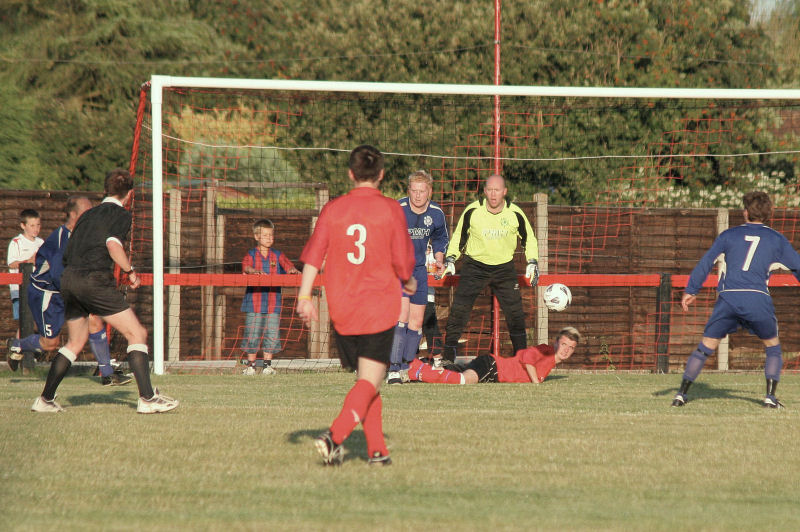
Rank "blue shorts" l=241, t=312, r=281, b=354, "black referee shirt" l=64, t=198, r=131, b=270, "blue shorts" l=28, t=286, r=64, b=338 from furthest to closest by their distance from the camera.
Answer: "blue shorts" l=241, t=312, r=281, b=354 → "blue shorts" l=28, t=286, r=64, b=338 → "black referee shirt" l=64, t=198, r=131, b=270

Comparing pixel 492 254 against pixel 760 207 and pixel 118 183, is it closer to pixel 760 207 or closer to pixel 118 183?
pixel 760 207

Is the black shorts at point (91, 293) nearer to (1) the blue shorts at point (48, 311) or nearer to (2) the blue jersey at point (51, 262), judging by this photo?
(2) the blue jersey at point (51, 262)

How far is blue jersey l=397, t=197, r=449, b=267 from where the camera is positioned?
416 inches

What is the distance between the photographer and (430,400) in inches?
344

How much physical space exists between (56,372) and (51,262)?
335 cm

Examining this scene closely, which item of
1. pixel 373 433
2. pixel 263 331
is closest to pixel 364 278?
pixel 373 433

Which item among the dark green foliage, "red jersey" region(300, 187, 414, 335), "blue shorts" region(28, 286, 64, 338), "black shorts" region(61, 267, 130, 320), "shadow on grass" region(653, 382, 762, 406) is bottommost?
"shadow on grass" region(653, 382, 762, 406)

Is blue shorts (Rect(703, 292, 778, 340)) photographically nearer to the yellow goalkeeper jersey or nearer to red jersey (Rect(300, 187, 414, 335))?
the yellow goalkeeper jersey

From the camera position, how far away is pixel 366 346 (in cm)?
559

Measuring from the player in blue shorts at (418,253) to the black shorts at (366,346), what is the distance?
15.2 ft

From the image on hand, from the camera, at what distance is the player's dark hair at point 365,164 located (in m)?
5.70

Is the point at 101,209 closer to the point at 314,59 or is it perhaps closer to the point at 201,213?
the point at 201,213

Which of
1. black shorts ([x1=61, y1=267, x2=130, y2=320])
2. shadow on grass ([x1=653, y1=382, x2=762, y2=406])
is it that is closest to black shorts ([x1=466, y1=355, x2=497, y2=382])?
shadow on grass ([x1=653, y1=382, x2=762, y2=406])

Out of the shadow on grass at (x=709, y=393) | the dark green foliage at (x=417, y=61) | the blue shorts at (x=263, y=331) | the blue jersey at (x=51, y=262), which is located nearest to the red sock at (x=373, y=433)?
the shadow on grass at (x=709, y=393)
